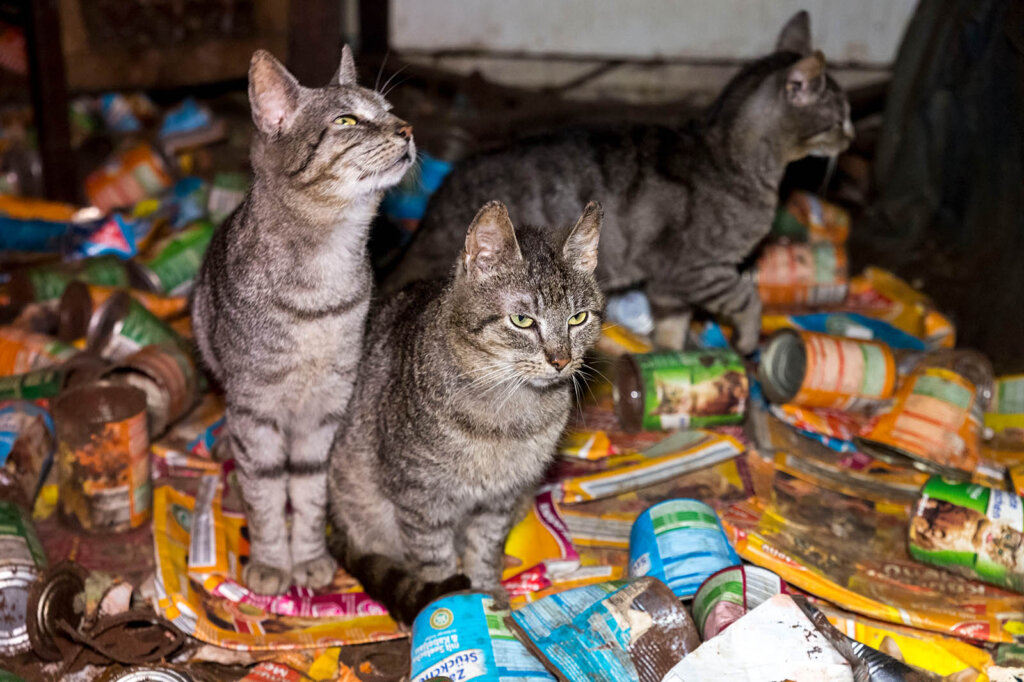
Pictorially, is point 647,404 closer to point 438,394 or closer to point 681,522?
point 681,522

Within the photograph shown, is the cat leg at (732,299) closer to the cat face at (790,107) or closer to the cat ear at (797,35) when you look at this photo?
the cat face at (790,107)

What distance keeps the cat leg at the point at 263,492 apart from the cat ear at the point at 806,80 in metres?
2.45

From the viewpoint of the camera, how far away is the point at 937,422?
343 centimetres

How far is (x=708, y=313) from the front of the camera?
14.8 ft

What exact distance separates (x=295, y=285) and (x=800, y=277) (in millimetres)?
2901

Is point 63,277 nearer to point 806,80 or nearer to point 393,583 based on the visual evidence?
point 393,583

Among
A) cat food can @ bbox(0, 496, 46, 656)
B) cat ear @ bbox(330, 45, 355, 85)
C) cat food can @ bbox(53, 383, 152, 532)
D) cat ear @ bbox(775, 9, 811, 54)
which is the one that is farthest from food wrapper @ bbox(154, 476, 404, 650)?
cat ear @ bbox(775, 9, 811, 54)

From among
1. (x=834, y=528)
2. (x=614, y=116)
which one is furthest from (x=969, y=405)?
(x=614, y=116)

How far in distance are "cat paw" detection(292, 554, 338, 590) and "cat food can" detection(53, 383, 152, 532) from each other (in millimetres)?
611

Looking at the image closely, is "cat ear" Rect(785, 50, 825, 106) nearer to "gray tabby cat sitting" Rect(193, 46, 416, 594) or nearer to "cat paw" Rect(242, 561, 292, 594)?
"gray tabby cat sitting" Rect(193, 46, 416, 594)

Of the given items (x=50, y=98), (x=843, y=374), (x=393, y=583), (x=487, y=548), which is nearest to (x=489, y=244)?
(x=487, y=548)

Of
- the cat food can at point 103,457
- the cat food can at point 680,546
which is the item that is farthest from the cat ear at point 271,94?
the cat food can at point 680,546

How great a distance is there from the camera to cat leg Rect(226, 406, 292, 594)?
9.11ft

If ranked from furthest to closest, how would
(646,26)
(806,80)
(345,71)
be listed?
1. (646,26)
2. (806,80)
3. (345,71)
